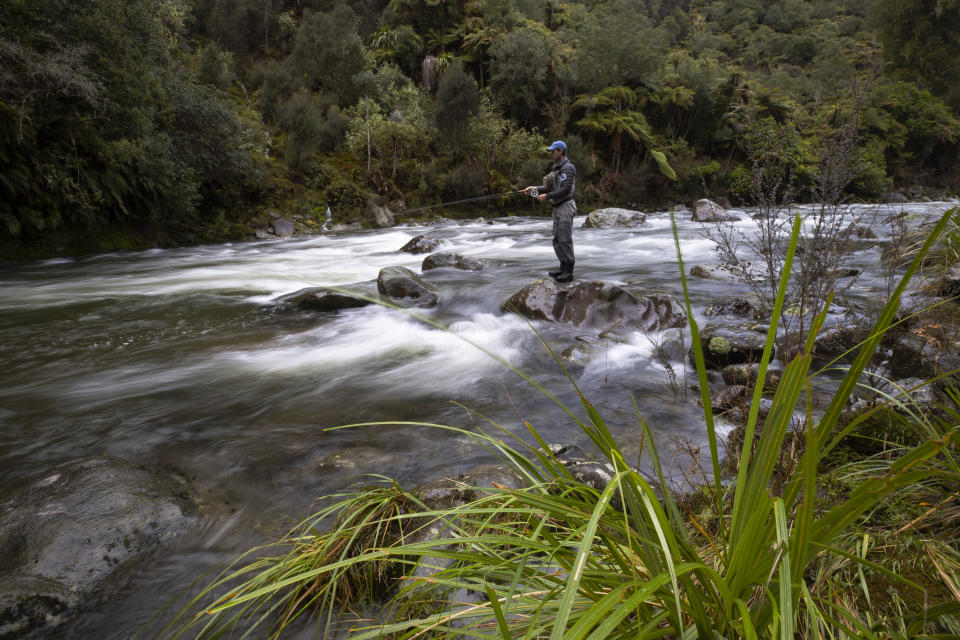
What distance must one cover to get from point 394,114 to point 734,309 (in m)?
20.6

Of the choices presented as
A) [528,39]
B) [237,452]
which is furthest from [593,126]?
[237,452]

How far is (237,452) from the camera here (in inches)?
135

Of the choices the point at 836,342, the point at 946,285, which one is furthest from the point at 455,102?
the point at 836,342

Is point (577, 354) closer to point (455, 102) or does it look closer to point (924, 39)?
point (455, 102)

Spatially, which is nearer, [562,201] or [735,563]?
[735,563]

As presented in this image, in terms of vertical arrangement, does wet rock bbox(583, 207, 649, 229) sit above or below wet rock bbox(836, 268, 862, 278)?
above

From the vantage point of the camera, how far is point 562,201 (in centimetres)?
711

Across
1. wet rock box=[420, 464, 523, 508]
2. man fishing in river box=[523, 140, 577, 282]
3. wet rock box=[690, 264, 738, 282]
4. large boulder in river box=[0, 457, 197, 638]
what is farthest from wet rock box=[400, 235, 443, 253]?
wet rock box=[420, 464, 523, 508]

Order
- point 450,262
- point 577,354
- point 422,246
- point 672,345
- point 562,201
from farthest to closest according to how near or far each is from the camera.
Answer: point 422,246
point 450,262
point 562,201
point 672,345
point 577,354

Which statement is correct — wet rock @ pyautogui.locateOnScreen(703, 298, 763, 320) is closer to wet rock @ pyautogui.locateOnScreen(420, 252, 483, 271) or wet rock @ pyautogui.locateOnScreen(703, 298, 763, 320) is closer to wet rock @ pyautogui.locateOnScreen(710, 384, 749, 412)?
wet rock @ pyautogui.locateOnScreen(710, 384, 749, 412)

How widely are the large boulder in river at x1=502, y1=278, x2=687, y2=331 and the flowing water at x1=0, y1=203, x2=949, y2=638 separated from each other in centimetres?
33

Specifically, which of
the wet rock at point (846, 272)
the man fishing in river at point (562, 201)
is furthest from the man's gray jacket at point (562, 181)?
the wet rock at point (846, 272)

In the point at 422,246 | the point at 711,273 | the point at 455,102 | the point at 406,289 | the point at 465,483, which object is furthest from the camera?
the point at 455,102

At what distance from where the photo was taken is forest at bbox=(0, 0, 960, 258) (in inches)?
362
